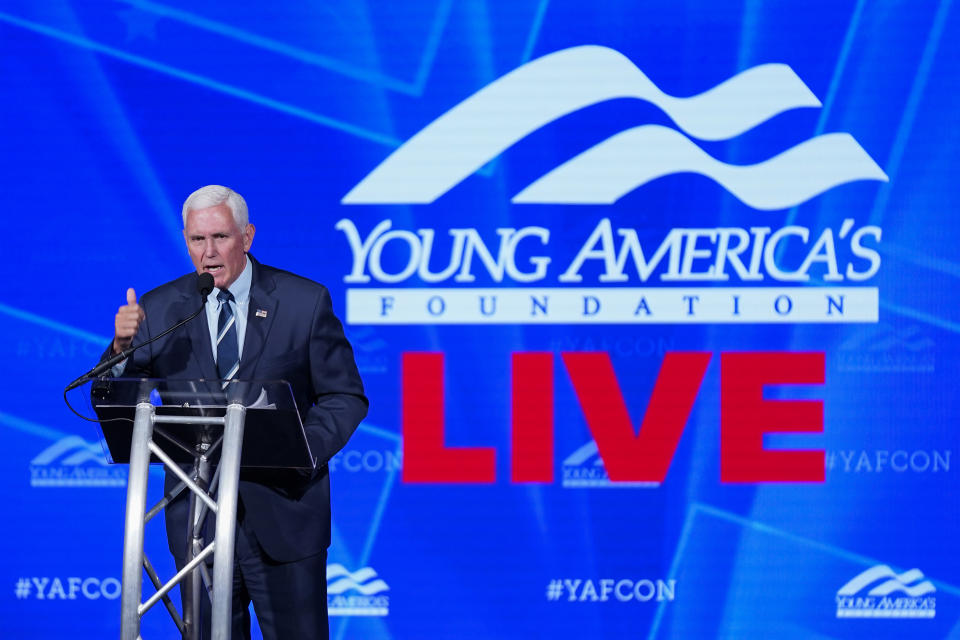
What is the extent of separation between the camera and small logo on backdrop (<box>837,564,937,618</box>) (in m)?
3.71

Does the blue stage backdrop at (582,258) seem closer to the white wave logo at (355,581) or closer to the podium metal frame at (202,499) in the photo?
the white wave logo at (355,581)

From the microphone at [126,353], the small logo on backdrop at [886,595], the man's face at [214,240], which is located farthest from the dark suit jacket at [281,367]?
the small logo on backdrop at [886,595]

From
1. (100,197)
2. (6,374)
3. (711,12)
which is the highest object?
(711,12)

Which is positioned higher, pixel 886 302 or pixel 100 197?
pixel 100 197

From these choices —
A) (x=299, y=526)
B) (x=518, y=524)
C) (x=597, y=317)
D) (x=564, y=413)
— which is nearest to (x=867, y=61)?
(x=597, y=317)

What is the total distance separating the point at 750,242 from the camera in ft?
12.1

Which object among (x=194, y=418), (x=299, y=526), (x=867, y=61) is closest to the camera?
(x=194, y=418)

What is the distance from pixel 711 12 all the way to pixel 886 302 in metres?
1.30

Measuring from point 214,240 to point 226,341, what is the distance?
26 centimetres

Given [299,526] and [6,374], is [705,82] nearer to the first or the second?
[299,526]

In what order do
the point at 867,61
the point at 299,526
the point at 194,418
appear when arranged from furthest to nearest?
the point at 867,61, the point at 299,526, the point at 194,418

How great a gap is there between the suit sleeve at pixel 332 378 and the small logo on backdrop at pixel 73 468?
159 cm

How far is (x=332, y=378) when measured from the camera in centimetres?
253

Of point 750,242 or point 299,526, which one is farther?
point 750,242
